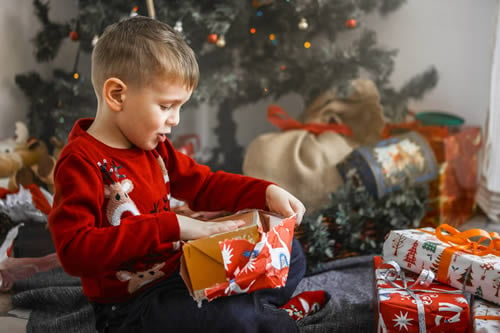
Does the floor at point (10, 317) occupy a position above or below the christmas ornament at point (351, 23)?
below

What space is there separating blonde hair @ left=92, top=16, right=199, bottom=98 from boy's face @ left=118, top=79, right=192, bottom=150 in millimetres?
14

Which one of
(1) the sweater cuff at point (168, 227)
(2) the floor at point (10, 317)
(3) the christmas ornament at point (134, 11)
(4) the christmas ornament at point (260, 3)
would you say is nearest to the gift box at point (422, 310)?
(1) the sweater cuff at point (168, 227)

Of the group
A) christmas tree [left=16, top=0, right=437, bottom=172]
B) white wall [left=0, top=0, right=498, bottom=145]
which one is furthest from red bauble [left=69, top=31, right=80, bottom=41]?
white wall [left=0, top=0, right=498, bottom=145]

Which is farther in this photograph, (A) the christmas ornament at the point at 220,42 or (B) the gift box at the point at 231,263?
(A) the christmas ornament at the point at 220,42

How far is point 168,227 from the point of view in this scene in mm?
849

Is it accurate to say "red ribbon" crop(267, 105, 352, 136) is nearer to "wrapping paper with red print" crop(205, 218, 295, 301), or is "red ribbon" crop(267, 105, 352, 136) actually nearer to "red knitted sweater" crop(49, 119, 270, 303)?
"red knitted sweater" crop(49, 119, 270, 303)

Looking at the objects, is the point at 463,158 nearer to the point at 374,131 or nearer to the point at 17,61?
the point at 374,131

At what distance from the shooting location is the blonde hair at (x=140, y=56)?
2.86 feet

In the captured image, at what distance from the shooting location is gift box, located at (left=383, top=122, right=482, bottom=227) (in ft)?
5.46

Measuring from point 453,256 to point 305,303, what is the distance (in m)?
0.35

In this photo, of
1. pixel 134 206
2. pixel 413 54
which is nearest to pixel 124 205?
pixel 134 206

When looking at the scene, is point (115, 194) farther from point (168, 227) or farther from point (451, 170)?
point (451, 170)

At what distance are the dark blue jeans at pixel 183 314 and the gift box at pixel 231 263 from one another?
55 mm

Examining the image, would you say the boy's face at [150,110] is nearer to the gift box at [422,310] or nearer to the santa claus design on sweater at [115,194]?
the santa claus design on sweater at [115,194]
